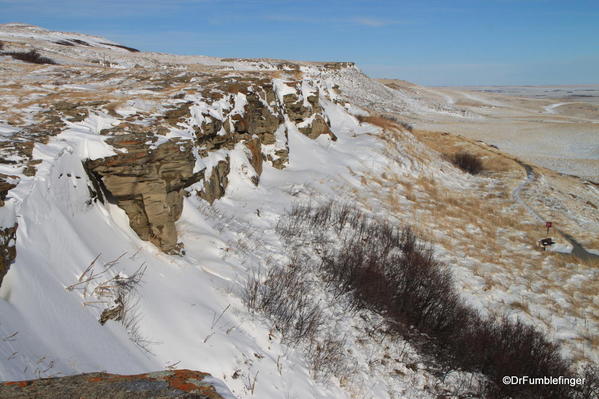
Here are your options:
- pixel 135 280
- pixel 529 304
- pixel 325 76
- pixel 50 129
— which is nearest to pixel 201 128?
pixel 50 129

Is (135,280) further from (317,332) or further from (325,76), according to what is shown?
(325,76)

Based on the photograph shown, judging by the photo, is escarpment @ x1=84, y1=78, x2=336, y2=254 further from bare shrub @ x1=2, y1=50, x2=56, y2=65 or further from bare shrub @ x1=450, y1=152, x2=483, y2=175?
bare shrub @ x1=2, y1=50, x2=56, y2=65

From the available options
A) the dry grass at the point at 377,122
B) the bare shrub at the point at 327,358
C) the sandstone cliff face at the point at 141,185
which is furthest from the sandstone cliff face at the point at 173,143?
the dry grass at the point at 377,122

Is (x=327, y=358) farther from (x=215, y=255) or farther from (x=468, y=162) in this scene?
(x=468, y=162)

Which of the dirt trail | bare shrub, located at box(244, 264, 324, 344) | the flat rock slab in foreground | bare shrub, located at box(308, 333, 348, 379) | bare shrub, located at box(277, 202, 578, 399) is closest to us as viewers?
the flat rock slab in foreground

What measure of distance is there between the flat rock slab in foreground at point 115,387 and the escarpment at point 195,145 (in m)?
3.63

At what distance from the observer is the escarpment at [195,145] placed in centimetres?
539

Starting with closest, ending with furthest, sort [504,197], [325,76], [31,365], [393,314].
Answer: [31,365] → [393,314] → [504,197] → [325,76]

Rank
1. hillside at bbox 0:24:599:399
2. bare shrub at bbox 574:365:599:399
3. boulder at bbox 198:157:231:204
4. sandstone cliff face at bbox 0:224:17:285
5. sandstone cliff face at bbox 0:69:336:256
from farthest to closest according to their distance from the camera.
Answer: boulder at bbox 198:157:231:204 → bare shrub at bbox 574:365:599:399 → sandstone cliff face at bbox 0:69:336:256 → hillside at bbox 0:24:599:399 → sandstone cliff face at bbox 0:224:17:285

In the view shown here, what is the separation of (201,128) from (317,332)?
5.76 metres

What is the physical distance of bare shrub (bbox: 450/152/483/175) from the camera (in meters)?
22.2

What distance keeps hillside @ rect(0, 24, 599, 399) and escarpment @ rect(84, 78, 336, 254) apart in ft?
0.13

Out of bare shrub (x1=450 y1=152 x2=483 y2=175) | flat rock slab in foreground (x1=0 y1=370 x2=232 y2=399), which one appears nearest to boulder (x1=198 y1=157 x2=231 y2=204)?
flat rock slab in foreground (x1=0 y1=370 x2=232 y2=399)

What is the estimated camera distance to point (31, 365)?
90.6 inches
